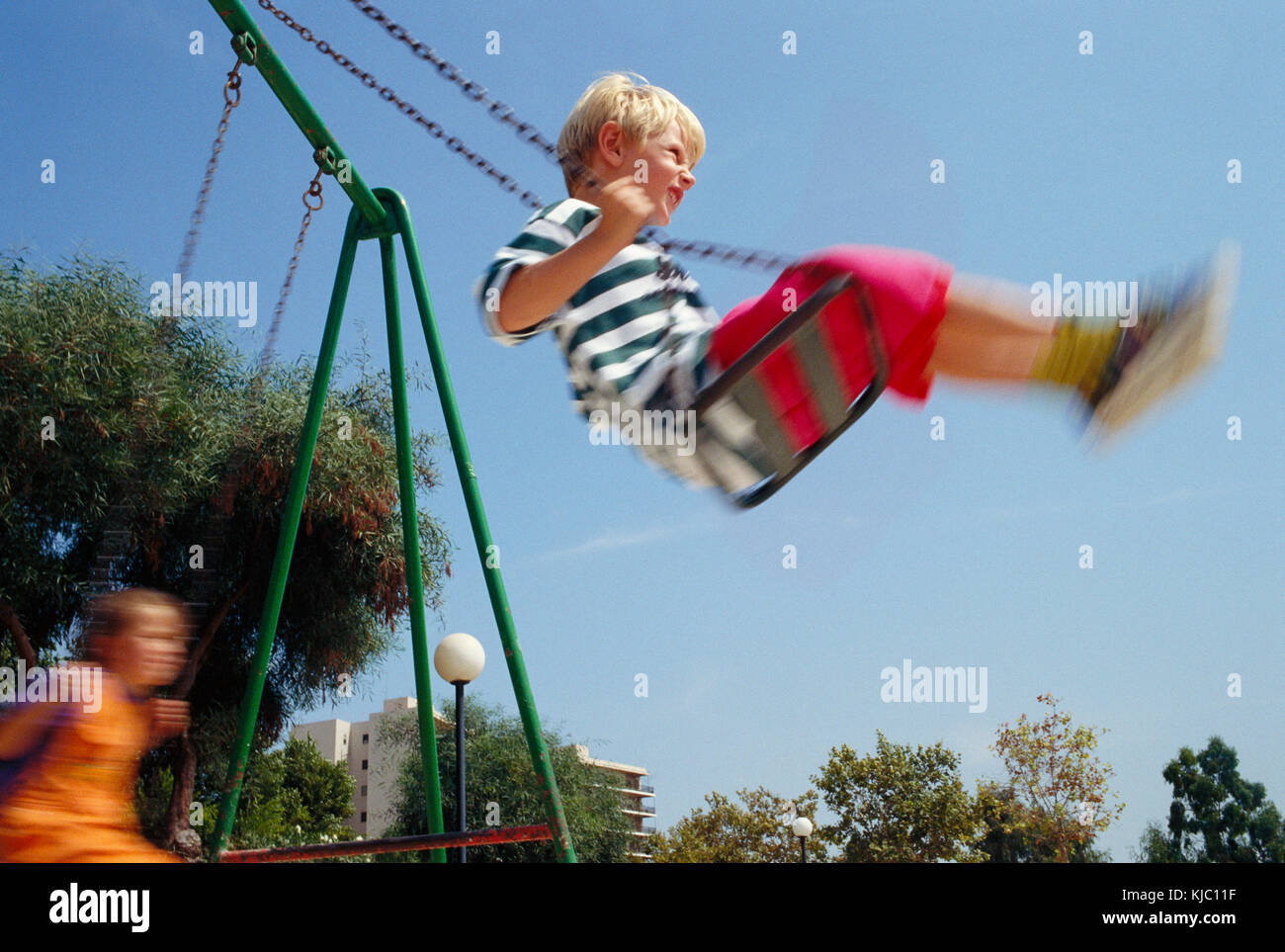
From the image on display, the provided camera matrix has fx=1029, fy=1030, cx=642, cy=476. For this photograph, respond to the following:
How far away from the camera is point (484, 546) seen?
3844 mm

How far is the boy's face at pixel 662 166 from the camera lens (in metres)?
2.02

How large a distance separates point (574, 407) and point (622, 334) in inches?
7.5

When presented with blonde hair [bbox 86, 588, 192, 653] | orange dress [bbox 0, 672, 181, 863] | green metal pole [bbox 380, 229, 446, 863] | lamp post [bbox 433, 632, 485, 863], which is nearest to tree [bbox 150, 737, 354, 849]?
lamp post [bbox 433, 632, 485, 863]

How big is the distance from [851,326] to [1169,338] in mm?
560

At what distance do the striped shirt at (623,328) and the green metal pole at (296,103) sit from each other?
7.04ft

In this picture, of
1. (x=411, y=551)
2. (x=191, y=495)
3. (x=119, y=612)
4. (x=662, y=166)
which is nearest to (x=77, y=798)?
(x=119, y=612)

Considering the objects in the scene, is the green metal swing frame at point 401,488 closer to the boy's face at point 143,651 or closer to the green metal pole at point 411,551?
the green metal pole at point 411,551

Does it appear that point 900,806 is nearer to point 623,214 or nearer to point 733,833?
point 733,833

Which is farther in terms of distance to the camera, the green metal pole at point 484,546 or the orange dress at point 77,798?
the green metal pole at point 484,546

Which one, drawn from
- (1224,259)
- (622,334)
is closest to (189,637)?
(622,334)

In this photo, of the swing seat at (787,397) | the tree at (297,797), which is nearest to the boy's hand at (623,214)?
the swing seat at (787,397)

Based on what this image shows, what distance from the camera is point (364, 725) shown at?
51219 millimetres
